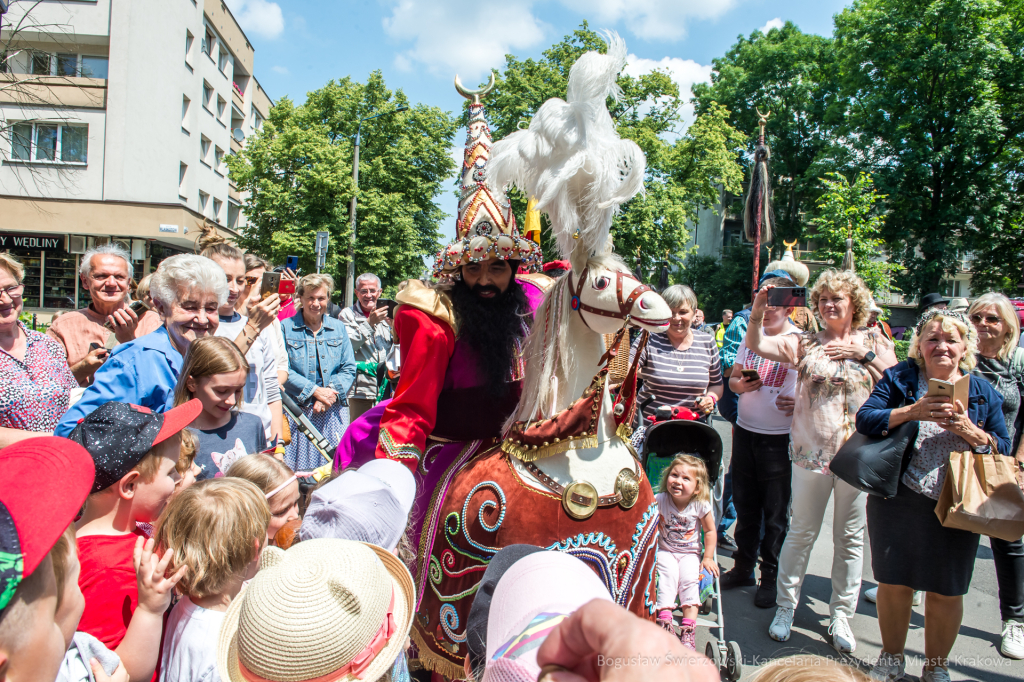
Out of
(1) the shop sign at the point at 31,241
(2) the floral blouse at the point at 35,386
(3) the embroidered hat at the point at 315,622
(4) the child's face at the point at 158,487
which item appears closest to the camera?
(3) the embroidered hat at the point at 315,622

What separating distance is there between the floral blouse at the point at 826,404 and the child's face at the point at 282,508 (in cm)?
284

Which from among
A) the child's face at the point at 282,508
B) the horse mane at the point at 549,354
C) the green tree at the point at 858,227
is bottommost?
the child's face at the point at 282,508

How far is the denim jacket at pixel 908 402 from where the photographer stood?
2.96 m

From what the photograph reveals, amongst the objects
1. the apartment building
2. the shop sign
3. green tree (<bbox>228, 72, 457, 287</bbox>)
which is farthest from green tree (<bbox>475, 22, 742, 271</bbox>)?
the shop sign

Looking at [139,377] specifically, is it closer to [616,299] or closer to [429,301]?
[429,301]

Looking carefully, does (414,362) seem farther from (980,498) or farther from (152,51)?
(152,51)

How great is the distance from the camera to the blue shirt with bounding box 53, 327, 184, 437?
7.80ft

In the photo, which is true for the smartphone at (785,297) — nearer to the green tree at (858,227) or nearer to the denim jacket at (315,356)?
the denim jacket at (315,356)

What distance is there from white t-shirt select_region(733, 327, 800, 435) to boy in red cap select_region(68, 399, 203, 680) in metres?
3.37

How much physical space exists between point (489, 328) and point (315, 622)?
127 cm

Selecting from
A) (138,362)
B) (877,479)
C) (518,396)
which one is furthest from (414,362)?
(877,479)

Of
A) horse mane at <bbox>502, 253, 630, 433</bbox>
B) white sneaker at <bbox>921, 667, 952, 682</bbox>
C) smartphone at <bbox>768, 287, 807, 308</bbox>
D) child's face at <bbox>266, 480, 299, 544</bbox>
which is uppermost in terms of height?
smartphone at <bbox>768, 287, 807, 308</bbox>

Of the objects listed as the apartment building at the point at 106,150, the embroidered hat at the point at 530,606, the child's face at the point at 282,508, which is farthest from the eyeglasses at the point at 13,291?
the apartment building at the point at 106,150

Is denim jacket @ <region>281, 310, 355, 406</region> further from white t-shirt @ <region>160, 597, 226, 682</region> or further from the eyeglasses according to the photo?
white t-shirt @ <region>160, 597, 226, 682</region>
